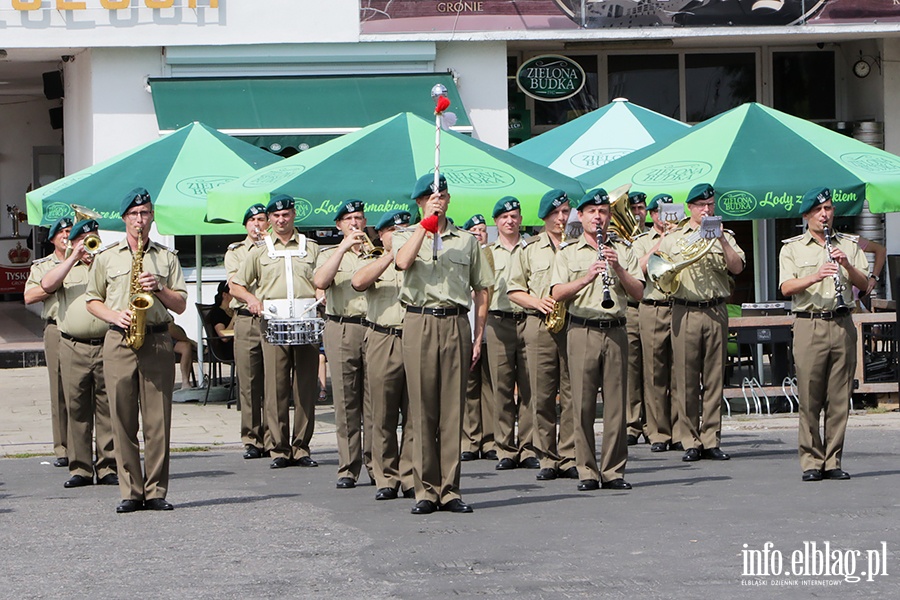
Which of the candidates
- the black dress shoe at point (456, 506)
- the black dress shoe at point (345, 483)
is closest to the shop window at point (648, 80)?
the black dress shoe at point (345, 483)

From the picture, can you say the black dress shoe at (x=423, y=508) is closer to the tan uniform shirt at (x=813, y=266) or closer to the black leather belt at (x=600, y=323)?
the black leather belt at (x=600, y=323)

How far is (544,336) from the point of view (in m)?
12.0

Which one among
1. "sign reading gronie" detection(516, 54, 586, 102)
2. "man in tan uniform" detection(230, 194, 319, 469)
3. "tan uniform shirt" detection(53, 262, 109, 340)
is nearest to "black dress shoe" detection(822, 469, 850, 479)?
"man in tan uniform" detection(230, 194, 319, 469)

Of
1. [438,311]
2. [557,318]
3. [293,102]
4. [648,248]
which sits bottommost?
[557,318]

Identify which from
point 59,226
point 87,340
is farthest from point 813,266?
point 59,226

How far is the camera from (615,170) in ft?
51.1

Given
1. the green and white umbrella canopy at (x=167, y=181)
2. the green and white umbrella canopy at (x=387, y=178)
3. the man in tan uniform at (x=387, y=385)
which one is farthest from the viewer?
the green and white umbrella canopy at (x=167, y=181)

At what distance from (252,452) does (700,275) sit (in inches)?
160

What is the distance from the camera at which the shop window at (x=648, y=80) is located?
24.6 meters

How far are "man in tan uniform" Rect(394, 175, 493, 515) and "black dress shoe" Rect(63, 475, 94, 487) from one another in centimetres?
305

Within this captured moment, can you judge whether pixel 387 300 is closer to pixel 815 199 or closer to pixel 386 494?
pixel 386 494

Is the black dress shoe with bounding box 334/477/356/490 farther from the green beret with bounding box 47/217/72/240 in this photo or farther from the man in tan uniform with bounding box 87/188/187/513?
the green beret with bounding box 47/217/72/240

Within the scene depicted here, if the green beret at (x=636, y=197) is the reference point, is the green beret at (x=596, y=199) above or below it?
below

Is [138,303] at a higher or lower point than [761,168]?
lower
